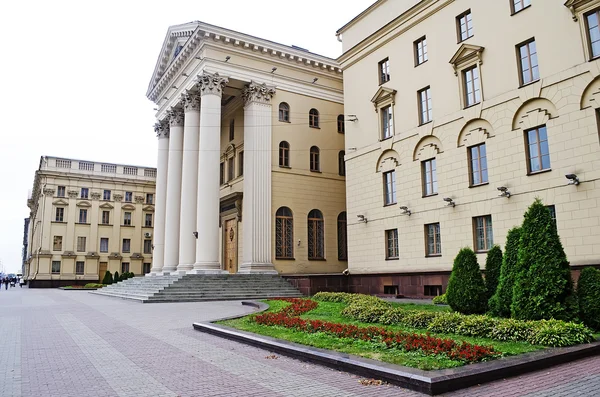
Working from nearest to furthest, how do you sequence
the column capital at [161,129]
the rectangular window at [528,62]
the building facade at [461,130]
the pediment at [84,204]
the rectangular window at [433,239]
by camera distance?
the building facade at [461,130] < the rectangular window at [528,62] < the rectangular window at [433,239] < the column capital at [161,129] < the pediment at [84,204]

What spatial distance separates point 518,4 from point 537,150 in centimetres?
612

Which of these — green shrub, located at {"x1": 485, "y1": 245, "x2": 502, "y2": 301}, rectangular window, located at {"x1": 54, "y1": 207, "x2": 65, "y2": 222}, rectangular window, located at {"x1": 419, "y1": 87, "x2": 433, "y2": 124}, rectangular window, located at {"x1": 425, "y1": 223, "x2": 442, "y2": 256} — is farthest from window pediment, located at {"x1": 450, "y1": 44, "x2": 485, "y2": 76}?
rectangular window, located at {"x1": 54, "y1": 207, "x2": 65, "y2": 222}

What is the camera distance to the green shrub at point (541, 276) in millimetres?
10367

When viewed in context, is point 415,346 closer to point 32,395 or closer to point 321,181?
point 32,395

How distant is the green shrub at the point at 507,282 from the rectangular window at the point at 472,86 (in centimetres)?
1023

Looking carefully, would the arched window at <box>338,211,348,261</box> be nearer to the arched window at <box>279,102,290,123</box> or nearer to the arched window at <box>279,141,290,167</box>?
the arched window at <box>279,141,290,167</box>

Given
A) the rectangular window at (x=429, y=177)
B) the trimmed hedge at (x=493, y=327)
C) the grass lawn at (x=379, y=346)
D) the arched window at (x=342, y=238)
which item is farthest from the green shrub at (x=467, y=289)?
the arched window at (x=342, y=238)

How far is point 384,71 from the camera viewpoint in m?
26.4

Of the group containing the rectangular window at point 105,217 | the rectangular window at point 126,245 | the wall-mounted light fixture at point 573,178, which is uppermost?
the rectangular window at point 105,217

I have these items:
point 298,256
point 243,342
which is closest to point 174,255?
point 298,256

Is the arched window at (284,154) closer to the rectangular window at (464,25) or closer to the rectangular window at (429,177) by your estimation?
the rectangular window at (429,177)

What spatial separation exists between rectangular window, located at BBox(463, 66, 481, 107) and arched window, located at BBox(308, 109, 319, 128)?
574 inches

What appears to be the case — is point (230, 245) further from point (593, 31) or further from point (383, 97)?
point (593, 31)

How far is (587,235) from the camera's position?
52.4 feet
